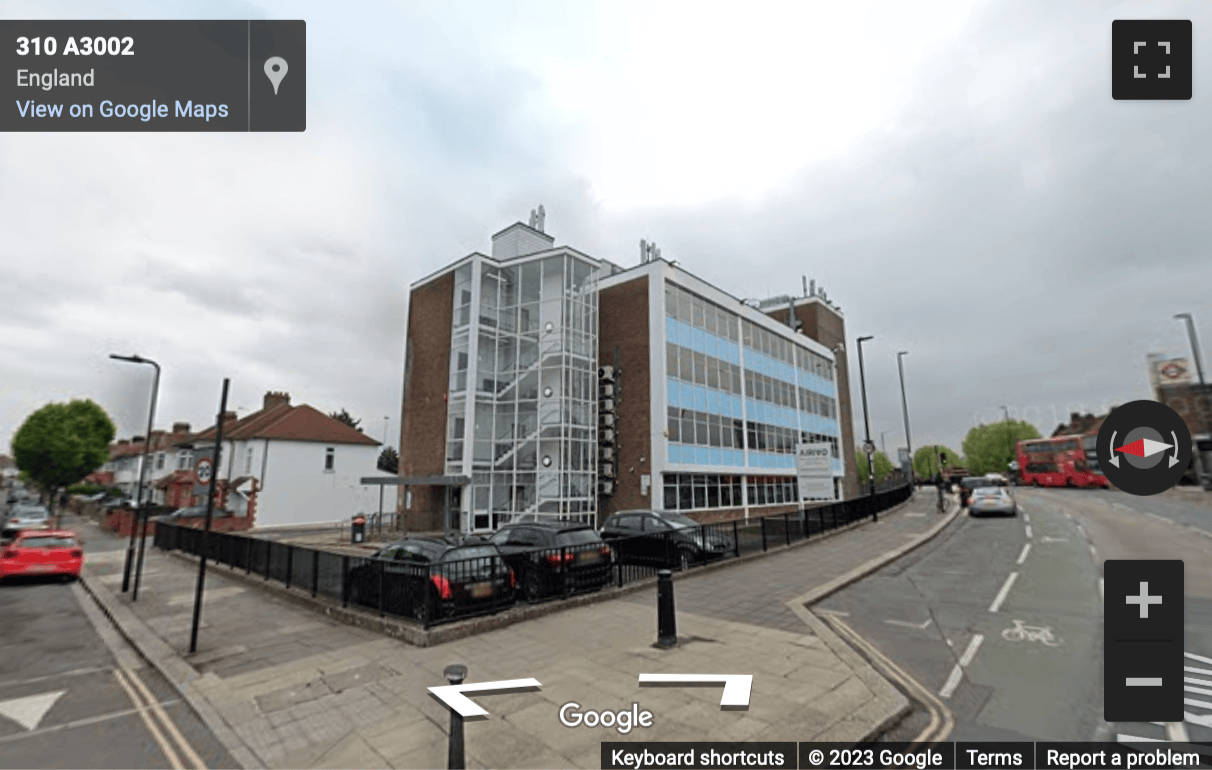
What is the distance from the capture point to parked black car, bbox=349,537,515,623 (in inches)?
326

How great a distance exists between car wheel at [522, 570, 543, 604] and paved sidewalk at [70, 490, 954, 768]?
1.90 feet

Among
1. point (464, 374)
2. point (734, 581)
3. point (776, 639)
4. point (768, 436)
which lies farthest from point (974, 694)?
point (768, 436)

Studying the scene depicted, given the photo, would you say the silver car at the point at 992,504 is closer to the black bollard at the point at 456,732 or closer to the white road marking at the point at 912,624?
the white road marking at the point at 912,624

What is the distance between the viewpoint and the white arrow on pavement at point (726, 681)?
17.3 ft

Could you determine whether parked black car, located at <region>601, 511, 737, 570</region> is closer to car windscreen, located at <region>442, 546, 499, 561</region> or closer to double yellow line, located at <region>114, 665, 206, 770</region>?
car windscreen, located at <region>442, 546, 499, 561</region>

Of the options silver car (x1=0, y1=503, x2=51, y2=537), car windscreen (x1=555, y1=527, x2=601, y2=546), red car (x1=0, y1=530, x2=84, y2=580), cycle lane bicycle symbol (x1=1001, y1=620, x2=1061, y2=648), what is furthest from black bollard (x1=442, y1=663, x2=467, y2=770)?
silver car (x1=0, y1=503, x2=51, y2=537)

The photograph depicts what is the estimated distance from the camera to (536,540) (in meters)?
11.2

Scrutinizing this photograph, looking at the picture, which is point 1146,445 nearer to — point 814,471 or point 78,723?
point 78,723

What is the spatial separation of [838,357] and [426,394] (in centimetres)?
4003

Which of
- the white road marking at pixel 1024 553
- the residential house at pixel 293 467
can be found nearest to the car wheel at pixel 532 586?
the white road marking at pixel 1024 553

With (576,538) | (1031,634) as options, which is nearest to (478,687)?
(576,538)

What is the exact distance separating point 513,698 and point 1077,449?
39.0 metres

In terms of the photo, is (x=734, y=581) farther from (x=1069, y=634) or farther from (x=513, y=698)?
(x=513, y=698)

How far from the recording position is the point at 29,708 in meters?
6.09
